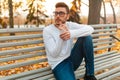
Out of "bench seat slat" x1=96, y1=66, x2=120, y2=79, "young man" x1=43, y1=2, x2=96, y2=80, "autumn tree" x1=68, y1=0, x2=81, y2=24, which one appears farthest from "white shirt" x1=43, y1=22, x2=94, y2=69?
"autumn tree" x1=68, y1=0, x2=81, y2=24

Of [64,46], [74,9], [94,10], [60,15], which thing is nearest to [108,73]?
[64,46]

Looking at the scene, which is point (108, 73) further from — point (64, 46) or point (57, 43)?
point (57, 43)

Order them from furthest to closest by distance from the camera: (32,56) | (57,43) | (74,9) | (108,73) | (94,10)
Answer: (74,9), (94,10), (108,73), (32,56), (57,43)

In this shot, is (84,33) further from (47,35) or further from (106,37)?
(106,37)

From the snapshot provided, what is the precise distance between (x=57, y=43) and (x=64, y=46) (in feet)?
1.23

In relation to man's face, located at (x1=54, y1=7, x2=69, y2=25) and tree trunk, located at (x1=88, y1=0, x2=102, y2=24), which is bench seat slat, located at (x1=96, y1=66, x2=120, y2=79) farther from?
tree trunk, located at (x1=88, y1=0, x2=102, y2=24)

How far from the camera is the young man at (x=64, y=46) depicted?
162 inches

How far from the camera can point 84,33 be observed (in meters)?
4.39

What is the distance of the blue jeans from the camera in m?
4.22

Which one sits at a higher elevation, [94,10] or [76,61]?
[94,10]

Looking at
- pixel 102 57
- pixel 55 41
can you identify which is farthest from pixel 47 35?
pixel 102 57

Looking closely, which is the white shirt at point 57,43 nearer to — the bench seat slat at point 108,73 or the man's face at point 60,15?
the man's face at point 60,15

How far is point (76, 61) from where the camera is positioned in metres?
4.60

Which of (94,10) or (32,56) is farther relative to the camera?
(94,10)
